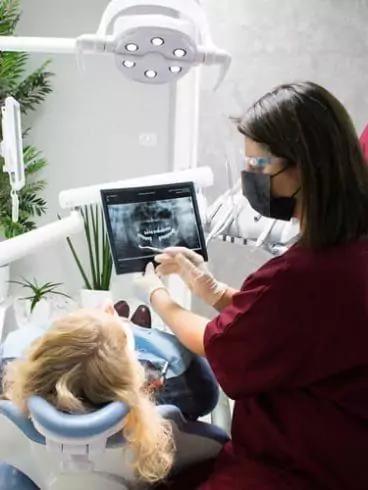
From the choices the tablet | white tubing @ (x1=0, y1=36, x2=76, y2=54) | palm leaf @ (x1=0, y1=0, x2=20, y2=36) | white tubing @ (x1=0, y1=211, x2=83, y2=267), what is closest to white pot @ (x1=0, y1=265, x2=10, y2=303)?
palm leaf @ (x1=0, y1=0, x2=20, y2=36)

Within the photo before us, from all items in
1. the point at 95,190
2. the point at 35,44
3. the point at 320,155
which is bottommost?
the point at 95,190

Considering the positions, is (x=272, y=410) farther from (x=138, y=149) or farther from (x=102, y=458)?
(x=138, y=149)

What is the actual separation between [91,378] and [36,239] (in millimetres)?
518

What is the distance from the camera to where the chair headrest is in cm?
85

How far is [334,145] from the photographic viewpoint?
1.09 meters

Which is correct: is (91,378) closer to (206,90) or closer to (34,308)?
(34,308)

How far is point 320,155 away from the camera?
1088 millimetres

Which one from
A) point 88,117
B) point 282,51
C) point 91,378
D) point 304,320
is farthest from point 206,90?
point 91,378


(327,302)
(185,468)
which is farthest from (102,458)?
(327,302)

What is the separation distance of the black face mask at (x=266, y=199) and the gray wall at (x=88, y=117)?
1643 mm

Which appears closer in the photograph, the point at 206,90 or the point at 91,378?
the point at 91,378

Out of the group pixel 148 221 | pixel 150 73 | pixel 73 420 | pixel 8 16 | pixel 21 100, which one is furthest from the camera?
pixel 21 100

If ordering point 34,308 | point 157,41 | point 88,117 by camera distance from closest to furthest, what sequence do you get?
point 157,41 → point 34,308 → point 88,117

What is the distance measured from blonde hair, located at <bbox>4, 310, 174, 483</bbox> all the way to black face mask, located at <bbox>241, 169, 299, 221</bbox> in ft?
1.45
